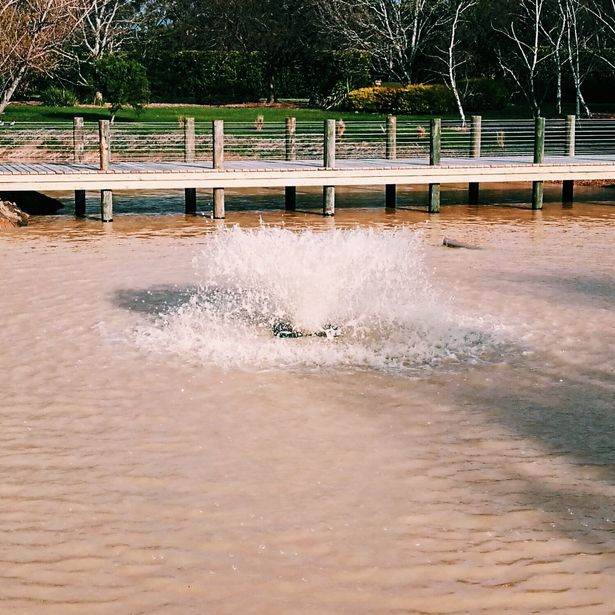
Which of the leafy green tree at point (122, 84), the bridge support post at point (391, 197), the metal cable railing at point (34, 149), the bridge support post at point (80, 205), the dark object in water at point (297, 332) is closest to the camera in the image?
the dark object in water at point (297, 332)

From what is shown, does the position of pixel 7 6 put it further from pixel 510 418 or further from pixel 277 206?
pixel 510 418

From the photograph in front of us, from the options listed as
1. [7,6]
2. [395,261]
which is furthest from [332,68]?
[395,261]

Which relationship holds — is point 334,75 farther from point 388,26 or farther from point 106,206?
point 106,206

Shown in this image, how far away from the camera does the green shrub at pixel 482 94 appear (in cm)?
4216

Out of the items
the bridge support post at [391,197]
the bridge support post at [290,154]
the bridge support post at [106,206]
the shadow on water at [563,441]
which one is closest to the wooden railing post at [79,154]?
the bridge support post at [106,206]

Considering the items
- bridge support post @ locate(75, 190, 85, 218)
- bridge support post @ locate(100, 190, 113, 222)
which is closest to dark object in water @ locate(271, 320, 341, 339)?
bridge support post @ locate(100, 190, 113, 222)

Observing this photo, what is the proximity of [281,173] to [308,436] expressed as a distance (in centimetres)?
1448

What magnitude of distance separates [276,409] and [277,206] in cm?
1725

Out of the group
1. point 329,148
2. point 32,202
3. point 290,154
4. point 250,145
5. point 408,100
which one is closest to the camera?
point 329,148

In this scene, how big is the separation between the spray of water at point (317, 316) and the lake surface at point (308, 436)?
0.14 feet

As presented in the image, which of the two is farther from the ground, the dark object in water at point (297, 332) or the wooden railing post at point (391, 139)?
the wooden railing post at point (391, 139)

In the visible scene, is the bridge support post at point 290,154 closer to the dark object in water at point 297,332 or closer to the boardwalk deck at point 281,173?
the boardwalk deck at point 281,173

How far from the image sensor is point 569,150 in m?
29.0

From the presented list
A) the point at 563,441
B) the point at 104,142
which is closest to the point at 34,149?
the point at 104,142
